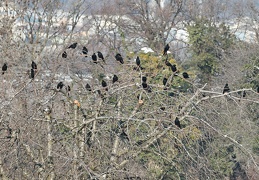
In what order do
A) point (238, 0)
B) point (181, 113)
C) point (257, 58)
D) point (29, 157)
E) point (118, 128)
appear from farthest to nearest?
point (238, 0) < point (257, 58) < point (29, 157) < point (118, 128) < point (181, 113)

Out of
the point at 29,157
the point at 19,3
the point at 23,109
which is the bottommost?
the point at 29,157

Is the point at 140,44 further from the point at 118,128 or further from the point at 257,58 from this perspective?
the point at 118,128

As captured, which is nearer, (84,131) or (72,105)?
(84,131)

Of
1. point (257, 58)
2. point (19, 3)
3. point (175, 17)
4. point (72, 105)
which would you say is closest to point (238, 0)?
point (175, 17)

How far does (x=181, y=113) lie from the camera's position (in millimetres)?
7418

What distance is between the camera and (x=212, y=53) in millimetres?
26797

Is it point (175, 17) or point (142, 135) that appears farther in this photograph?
point (175, 17)

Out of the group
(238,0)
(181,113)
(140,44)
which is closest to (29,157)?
(181,113)

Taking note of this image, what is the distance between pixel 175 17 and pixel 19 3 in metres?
14.9

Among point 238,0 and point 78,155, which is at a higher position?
point 238,0

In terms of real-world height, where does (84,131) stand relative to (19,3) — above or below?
below

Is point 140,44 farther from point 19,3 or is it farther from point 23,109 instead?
point 23,109

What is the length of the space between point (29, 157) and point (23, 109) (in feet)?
2.03

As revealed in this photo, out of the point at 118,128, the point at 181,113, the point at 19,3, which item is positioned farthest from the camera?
the point at 19,3
